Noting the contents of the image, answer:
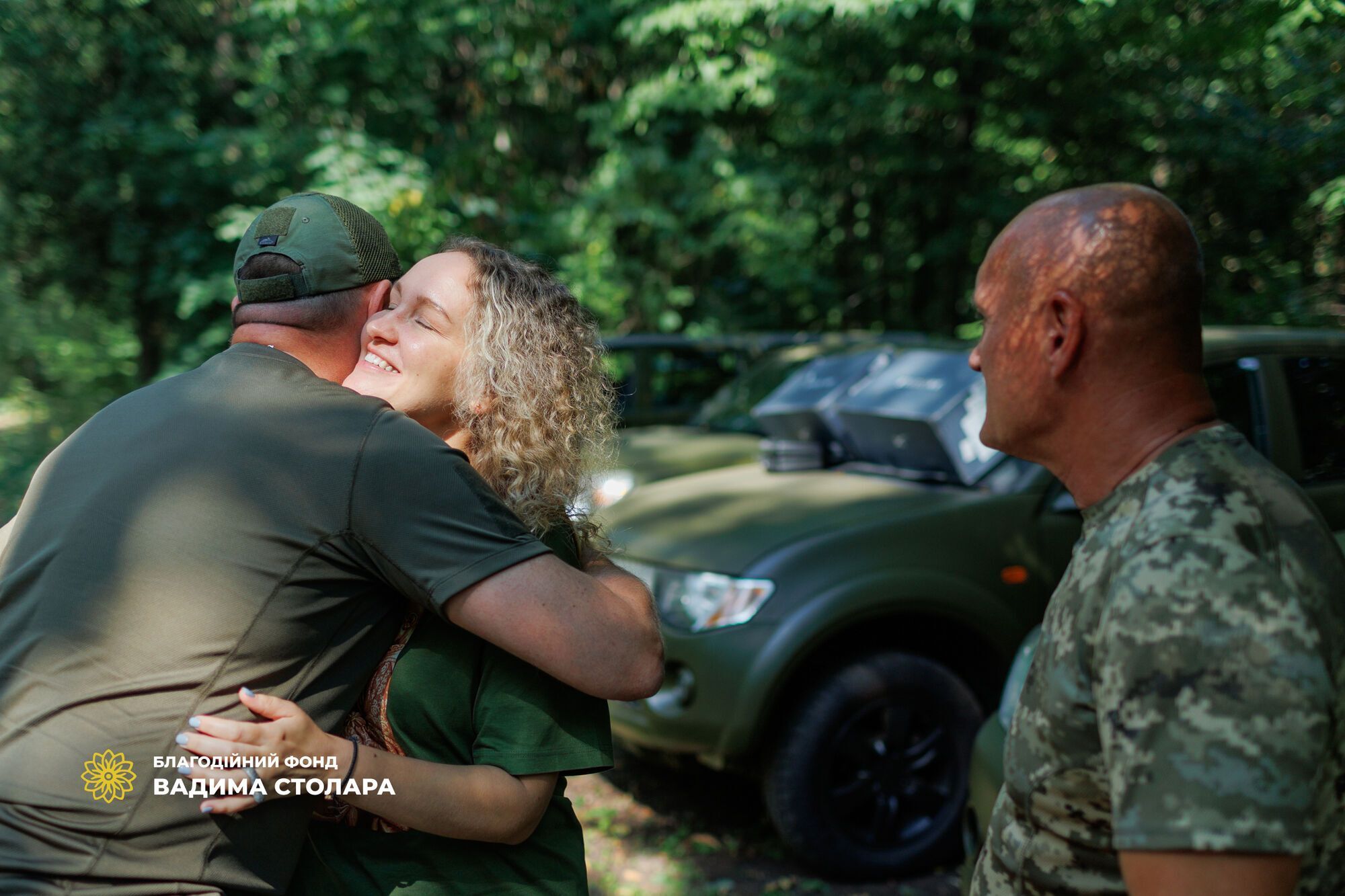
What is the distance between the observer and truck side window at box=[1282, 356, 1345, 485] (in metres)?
4.27

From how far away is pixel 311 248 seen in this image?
5.66 ft

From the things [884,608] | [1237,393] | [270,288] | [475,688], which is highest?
[270,288]

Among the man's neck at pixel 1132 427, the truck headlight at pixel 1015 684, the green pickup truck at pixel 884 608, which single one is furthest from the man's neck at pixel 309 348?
the green pickup truck at pixel 884 608

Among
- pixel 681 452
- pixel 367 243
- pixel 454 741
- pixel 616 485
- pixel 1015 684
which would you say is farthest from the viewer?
pixel 681 452

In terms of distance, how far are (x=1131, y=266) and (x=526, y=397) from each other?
1008 mm

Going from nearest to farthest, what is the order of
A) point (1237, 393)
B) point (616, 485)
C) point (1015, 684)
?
point (1015, 684)
point (1237, 393)
point (616, 485)

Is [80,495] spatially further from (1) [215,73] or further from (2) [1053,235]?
(1) [215,73]

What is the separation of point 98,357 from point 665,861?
14.1m

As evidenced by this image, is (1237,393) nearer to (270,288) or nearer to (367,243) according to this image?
(367,243)

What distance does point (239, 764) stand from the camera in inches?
57.2

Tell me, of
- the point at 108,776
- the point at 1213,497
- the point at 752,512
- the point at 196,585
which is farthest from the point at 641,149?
the point at 1213,497

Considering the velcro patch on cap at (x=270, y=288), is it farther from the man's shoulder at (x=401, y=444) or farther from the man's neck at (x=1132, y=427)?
the man's neck at (x=1132, y=427)

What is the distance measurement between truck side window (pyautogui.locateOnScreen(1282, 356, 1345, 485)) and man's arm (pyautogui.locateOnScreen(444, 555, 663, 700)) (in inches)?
143

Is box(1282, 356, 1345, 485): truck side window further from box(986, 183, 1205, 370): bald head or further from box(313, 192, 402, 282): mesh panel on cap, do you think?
box(313, 192, 402, 282): mesh panel on cap
